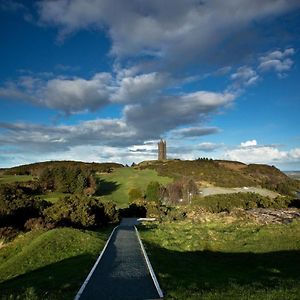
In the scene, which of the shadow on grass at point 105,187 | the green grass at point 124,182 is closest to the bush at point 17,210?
the green grass at point 124,182

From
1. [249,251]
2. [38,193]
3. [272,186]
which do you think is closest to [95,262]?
[249,251]

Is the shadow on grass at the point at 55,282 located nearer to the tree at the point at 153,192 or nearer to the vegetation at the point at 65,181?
the tree at the point at 153,192

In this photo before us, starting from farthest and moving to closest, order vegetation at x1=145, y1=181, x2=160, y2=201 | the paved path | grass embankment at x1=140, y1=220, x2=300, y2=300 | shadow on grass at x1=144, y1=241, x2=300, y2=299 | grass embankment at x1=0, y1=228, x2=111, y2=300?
vegetation at x1=145, y1=181, x2=160, y2=201, grass embankment at x1=0, y1=228, x2=111, y2=300, the paved path, grass embankment at x1=140, y1=220, x2=300, y2=300, shadow on grass at x1=144, y1=241, x2=300, y2=299

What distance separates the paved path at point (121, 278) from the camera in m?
13.8

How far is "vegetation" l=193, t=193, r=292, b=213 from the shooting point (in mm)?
77812

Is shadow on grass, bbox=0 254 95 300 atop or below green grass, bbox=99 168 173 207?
below

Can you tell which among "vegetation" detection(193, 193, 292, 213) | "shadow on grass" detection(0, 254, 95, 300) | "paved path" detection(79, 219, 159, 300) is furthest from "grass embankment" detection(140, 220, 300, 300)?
"vegetation" detection(193, 193, 292, 213)

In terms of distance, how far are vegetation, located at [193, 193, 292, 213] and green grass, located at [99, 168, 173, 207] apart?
25.5m

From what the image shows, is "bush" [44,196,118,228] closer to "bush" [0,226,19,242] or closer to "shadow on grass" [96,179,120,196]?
"bush" [0,226,19,242]

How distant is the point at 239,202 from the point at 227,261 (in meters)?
59.3

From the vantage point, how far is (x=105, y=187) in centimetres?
12112

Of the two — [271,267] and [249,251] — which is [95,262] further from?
[249,251]

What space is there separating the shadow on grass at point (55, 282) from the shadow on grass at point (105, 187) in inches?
3483

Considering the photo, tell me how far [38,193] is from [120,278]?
274 feet
